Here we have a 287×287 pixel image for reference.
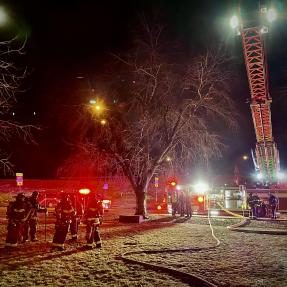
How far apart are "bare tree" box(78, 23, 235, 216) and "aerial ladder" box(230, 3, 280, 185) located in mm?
1960

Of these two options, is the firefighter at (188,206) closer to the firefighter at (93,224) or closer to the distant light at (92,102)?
the distant light at (92,102)

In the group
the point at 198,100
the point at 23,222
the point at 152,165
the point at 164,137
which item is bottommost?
the point at 23,222

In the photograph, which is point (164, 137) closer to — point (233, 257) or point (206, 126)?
point (206, 126)

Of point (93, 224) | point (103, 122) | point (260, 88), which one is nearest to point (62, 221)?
point (93, 224)

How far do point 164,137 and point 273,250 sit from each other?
399 inches

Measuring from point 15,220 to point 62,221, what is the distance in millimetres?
1596

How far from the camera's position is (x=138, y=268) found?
848 cm

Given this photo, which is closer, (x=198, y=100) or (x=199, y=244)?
(x=199, y=244)

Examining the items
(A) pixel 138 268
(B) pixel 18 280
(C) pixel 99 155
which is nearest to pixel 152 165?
(C) pixel 99 155

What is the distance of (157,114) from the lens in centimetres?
1931

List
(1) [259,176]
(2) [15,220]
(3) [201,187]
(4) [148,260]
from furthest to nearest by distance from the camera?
1. (1) [259,176]
2. (3) [201,187]
3. (2) [15,220]
4. (4) [148,260]

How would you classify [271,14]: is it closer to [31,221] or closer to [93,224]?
[93,224]

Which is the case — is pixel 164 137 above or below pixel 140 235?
above

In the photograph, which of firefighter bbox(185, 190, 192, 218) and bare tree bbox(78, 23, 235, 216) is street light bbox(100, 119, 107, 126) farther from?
firefighter bbox(185, 190, 192, 218)
